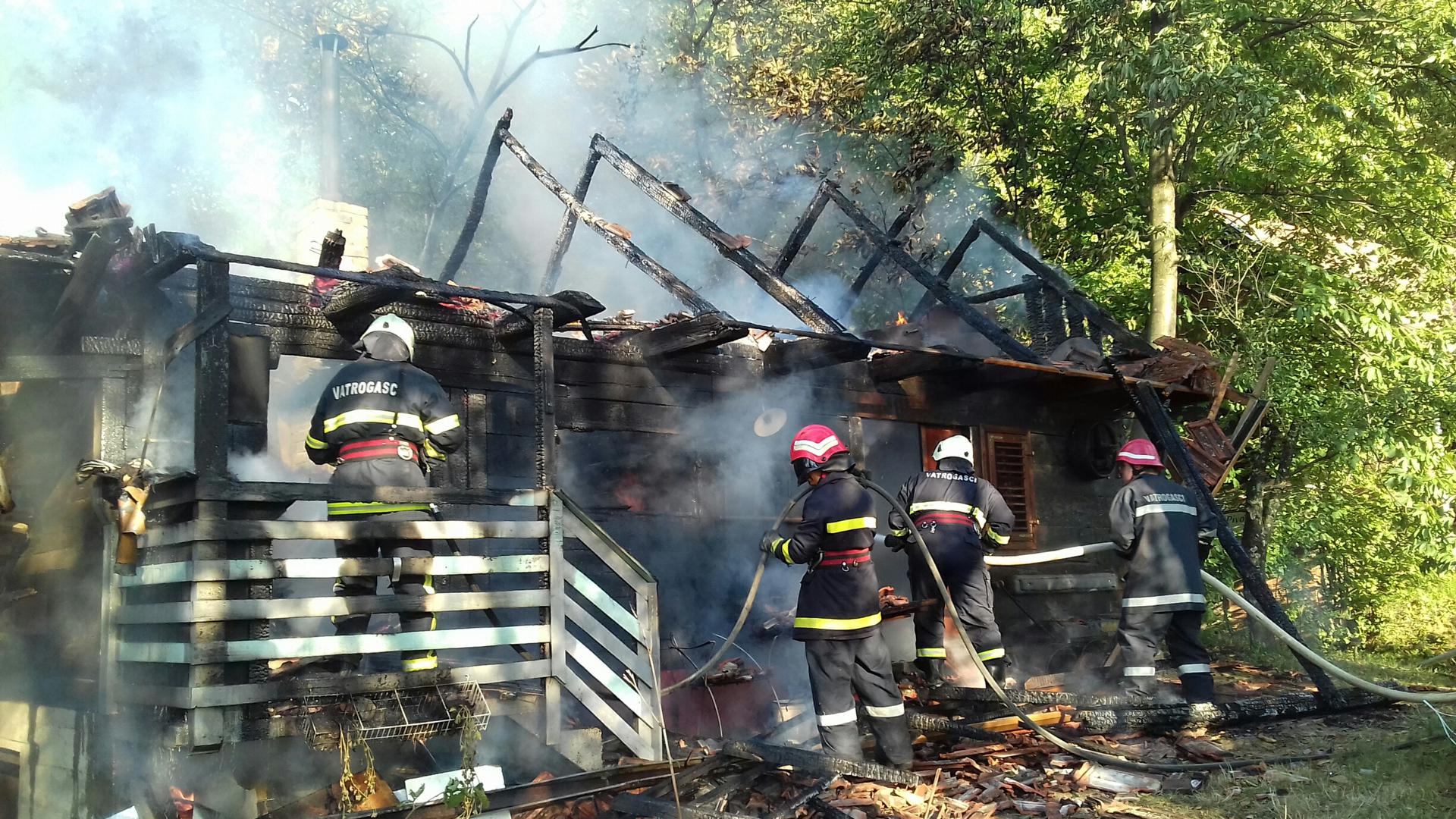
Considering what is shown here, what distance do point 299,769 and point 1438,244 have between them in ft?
45.8

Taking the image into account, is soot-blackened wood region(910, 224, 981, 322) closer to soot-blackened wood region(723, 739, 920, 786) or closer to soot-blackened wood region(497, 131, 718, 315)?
soot-blackened wood region(497, 131, 718, 315)

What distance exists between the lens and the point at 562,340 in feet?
27.7

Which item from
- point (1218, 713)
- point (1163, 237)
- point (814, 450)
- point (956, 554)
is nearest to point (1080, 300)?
point (1163, 237)

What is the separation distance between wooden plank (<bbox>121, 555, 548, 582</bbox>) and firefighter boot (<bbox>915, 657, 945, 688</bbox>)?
3538 millimetres

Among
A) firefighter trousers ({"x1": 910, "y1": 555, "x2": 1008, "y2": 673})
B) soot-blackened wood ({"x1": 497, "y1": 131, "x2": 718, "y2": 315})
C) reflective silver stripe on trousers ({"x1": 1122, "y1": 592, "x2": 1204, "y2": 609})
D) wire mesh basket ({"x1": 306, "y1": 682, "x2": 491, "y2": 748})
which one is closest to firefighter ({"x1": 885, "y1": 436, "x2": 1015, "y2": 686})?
firefighter trousers ({"x1": 910, "y1": 555, "x2": 1008, "y2": 673})

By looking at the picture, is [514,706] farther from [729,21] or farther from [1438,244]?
[729,21]

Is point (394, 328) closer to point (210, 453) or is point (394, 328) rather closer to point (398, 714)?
point (210, 453)

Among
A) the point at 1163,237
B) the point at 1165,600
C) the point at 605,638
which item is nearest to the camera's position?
the point at 605,638

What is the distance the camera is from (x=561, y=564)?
20.4 ft

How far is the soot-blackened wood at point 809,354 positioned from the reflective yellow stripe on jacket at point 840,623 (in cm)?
253

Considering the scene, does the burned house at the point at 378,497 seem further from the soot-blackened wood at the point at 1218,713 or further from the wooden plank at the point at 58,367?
the soot-blackened wood at the point at 1218,713

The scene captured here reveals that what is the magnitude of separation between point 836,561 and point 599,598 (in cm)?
163

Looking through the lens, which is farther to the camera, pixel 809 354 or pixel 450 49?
pixel 450 49

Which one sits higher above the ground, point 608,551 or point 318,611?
point 608,551
